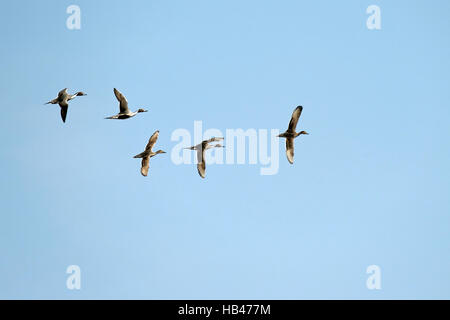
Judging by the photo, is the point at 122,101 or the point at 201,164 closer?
the point at 122,101

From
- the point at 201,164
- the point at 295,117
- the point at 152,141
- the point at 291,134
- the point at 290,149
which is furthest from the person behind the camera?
the point at 290,149

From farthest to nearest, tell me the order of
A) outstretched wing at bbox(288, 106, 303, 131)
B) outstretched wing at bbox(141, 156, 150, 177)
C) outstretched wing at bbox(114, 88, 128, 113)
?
outstretched wing at bbox(141, 156, 150, 177)
outstretched wing at bbox(288, 106, 303, 131)
outstretched wing at bbox(114, 88, 128, 113)

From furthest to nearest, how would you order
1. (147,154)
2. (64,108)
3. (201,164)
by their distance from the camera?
(147,154) → (201,164) → (64,108)

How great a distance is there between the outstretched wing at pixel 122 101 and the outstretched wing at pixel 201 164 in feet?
22.1

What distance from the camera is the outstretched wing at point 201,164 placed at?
67.3m

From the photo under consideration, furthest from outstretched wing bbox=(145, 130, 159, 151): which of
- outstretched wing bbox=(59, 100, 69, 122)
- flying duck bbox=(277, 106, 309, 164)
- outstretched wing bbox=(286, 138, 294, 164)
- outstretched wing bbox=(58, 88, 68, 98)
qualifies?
outstretched wing bbox=(286, 138, 294, 164)

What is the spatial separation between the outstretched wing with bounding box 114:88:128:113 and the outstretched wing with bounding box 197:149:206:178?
674 cm

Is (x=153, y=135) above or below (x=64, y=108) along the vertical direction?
below

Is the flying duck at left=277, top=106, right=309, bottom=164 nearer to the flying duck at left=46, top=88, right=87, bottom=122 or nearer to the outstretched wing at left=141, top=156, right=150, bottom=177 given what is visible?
the outstretched wing at left=141, top=156, right=150, bottom=177

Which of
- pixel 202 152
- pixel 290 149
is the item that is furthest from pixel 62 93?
pixel 290 149

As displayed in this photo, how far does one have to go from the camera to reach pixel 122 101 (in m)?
65.3

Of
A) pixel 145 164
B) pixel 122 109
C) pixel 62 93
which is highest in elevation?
pixel 62 93

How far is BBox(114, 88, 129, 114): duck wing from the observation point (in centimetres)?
6519

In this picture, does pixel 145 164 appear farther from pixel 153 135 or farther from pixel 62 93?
pixel 62 93
